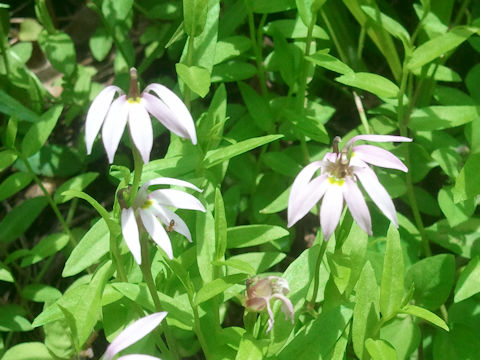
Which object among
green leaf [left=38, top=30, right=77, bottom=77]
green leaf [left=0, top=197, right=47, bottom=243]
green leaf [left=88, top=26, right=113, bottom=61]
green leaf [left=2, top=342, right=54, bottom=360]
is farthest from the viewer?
green leaf [left=88, top=26, right=113, bottom=61]

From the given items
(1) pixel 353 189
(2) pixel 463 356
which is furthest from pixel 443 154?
(1) pixel 353 189

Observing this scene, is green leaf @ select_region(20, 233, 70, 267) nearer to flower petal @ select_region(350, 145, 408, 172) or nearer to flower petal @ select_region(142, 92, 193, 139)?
flower petal @ select_region(142, 92, 193, 139)

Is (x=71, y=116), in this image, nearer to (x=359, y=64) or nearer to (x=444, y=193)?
(x=359, y=64)

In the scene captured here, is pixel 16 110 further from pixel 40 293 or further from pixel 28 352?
pixel 28 352

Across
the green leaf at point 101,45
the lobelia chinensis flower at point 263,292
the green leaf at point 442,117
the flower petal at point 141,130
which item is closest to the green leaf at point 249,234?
the lobelia chinensis flower at point 263,292

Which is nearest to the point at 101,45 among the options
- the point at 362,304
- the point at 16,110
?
the point at 16,110

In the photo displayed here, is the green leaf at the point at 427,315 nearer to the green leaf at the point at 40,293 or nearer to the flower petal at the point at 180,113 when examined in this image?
the flower petal at the point at 180,113

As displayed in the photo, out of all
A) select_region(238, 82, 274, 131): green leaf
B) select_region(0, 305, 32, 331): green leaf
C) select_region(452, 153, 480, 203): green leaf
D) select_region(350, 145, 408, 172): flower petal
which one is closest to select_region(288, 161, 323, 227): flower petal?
select_region(350, 145, 408, 172): flower petal
